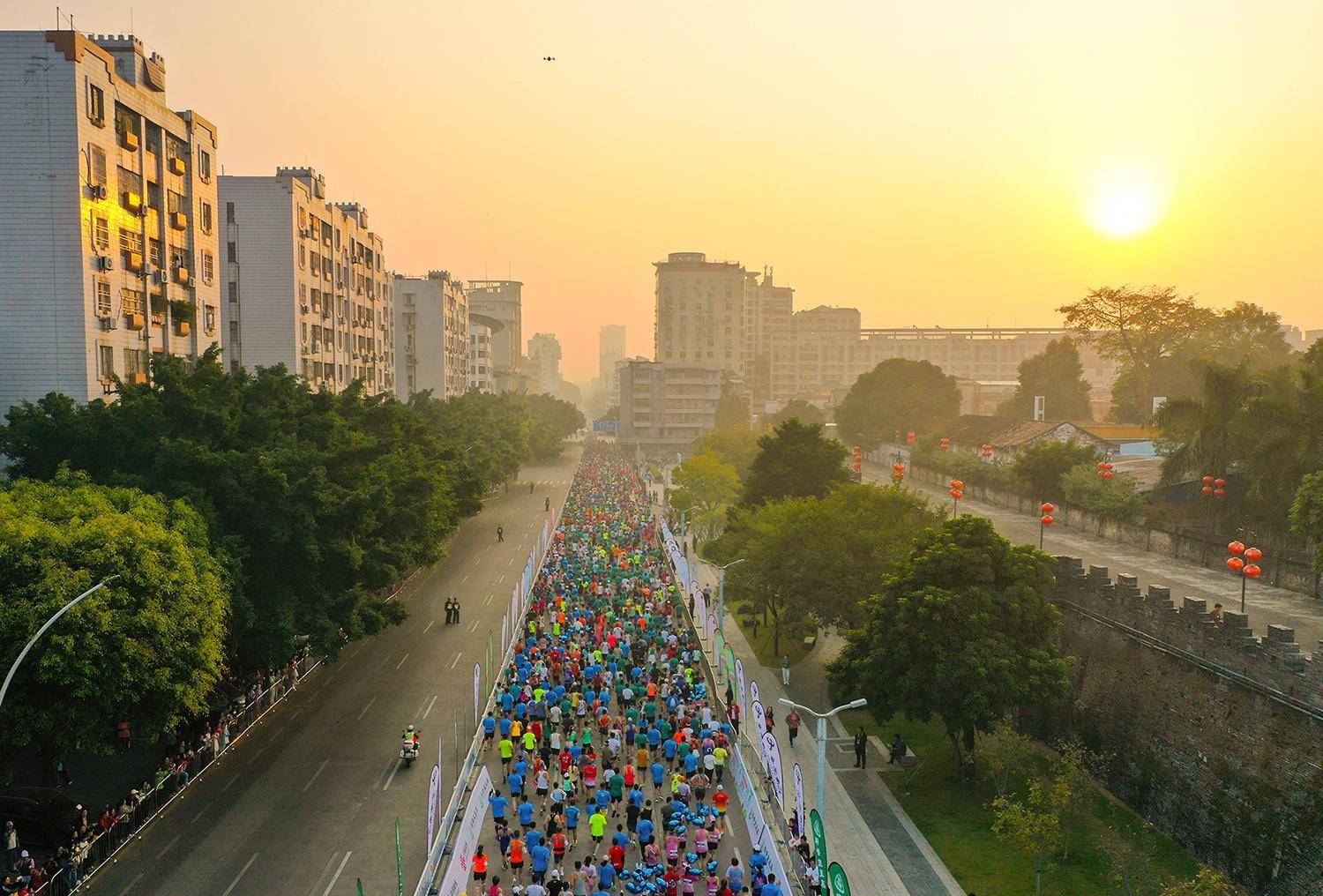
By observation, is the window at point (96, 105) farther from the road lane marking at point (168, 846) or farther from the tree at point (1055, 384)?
the tree at point (1055, 384)

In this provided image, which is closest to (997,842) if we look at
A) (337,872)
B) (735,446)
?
(337,872)

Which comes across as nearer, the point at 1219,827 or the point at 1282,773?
the point at 1282,773

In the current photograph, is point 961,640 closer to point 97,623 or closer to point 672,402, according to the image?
point 97,623

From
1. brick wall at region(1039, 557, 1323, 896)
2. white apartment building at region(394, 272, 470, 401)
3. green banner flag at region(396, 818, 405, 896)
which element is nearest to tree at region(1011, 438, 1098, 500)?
brick wall at region(1039, 557, 1323, 896)

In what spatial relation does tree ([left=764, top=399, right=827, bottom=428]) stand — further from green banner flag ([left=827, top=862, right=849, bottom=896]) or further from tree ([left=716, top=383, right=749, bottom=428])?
green banner flag ([left=827, top=862, right=849, bottom=896])

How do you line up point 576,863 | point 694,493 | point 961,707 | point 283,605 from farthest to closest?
point 694,493
point 283,605
point 961,707
point 576,863

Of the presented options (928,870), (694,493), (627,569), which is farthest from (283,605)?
(694,493)

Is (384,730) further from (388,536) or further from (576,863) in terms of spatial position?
(576,863)

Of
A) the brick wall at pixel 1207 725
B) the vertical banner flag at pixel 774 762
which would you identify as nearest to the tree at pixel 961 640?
the brick wall at pixel 1207 725
